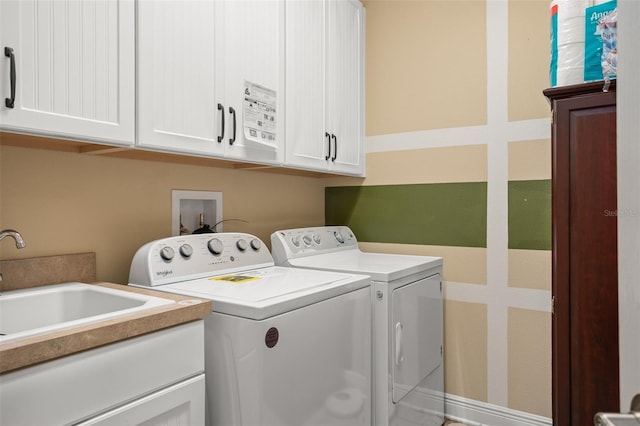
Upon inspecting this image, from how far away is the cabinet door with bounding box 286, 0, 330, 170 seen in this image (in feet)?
6.73

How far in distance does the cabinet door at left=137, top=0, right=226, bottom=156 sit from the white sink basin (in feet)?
1.72

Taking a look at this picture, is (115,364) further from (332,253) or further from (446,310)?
(446,310)

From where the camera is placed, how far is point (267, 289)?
1.47 m

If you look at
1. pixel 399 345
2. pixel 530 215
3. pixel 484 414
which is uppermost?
pixel 530 215

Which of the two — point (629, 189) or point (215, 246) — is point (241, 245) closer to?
point (215, 246)

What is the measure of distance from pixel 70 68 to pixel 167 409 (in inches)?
39.7

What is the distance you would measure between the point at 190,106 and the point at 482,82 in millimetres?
1644

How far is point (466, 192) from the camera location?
2.39 metres

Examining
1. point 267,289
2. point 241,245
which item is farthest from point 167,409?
point 241,245

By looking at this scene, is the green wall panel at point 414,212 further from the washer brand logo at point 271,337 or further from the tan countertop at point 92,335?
the tan countertop at point 92,335

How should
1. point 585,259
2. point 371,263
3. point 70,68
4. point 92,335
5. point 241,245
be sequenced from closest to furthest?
point 92,335 → point 70,68 → point 585,259 → point 241,245 → point 371,263

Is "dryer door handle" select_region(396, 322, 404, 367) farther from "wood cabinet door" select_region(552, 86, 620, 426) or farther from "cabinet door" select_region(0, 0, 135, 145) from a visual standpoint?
Answer: "cabinet door" select_region(0, 0, 135, 145)

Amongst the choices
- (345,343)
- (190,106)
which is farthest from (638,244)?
(190,106)

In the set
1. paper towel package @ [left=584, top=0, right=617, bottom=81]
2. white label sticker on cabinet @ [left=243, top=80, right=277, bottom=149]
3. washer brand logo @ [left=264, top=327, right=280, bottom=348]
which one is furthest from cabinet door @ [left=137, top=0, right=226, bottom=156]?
paper towel package @ [left=584, top=0, right=617, bottom=81]
